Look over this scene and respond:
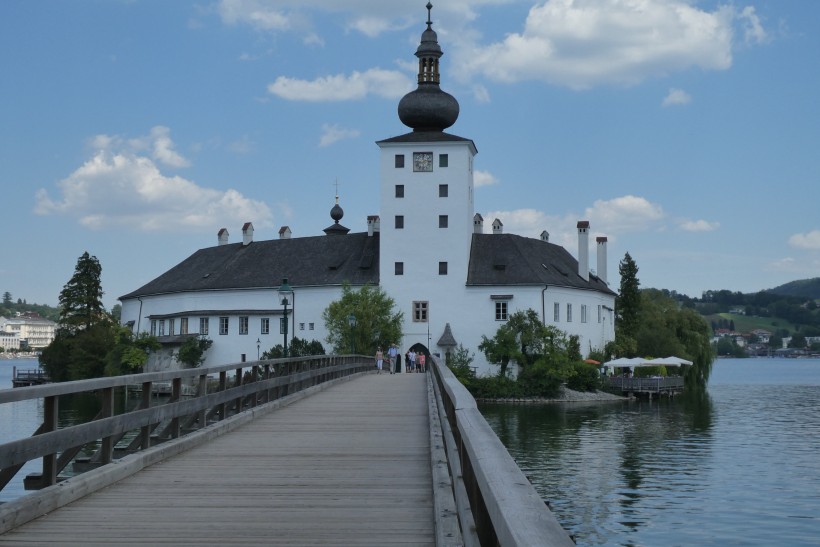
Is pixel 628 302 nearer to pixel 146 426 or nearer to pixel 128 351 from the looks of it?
pixel 128 351

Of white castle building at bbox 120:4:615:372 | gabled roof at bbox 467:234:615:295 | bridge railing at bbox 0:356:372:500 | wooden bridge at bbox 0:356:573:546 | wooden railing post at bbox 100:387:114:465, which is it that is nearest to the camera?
wooden bridge at bbox 0:356:573:546

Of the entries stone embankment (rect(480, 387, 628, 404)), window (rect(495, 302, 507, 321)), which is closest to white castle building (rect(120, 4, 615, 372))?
window (rect(495, 302, 507, 321))

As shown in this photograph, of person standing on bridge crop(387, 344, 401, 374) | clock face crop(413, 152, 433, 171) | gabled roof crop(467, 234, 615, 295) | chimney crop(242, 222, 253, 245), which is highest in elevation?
clock face crop(413, 152, 433, 171)

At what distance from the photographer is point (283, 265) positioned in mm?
80875

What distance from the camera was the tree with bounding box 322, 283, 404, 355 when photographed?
7062 cm

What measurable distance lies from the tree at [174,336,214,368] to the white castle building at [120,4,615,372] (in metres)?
0.78

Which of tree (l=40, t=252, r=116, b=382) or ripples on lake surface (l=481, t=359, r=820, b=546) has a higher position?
tree (l=40, t=252, r=116, b=382)

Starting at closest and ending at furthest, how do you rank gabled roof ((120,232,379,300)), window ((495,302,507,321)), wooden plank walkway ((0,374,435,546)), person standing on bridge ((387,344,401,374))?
wooden plank walkway ((0,374,435,546))
person standing on bridge ((387,344,401,374))
window ((495,302,507,321))
gabled roof ((120,232,379,300))

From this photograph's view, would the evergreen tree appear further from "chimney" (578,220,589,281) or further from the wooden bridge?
the wooden bridge

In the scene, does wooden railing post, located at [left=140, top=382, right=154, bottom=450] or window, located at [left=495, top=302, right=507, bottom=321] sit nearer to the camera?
wooden railing post, located at [left=140, top=382, right=154, bottom=450]

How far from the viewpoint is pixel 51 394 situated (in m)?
8.23

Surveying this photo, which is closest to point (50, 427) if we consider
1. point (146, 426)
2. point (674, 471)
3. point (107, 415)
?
point (107, 415)

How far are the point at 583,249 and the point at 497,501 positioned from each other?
78940 mm

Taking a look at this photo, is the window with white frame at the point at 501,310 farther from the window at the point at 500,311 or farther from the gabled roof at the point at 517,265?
the gabled roof at the point at 517,265
